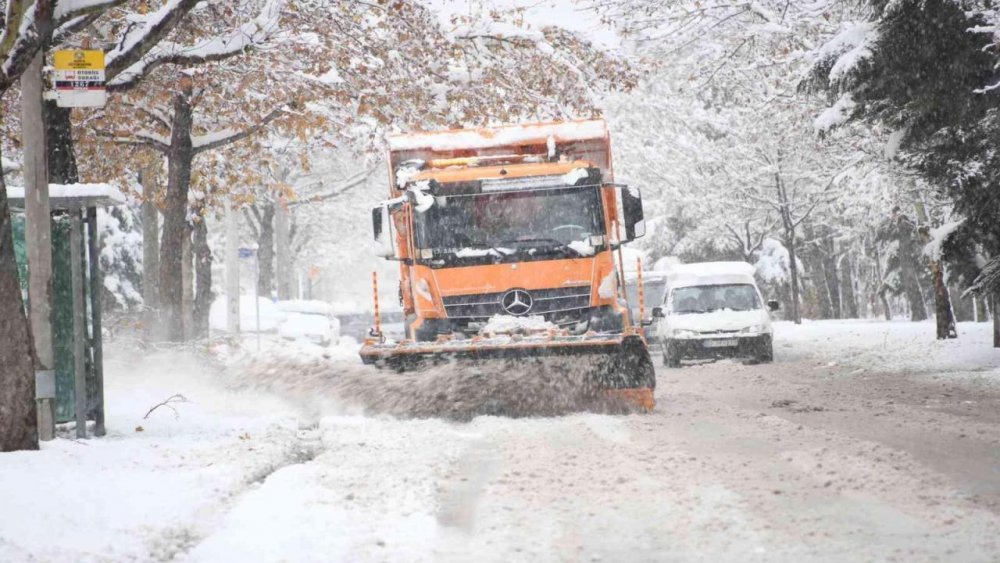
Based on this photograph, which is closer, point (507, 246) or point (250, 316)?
point (507, 246)

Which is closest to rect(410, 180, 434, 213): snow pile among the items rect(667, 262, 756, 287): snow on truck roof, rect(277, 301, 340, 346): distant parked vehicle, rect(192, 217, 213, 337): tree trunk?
rect(667, 262, 756, 287): snow on truck roof

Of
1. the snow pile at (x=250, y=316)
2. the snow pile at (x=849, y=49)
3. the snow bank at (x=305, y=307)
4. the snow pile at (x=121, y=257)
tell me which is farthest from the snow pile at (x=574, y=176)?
the snow bank at (x=305, y=307)

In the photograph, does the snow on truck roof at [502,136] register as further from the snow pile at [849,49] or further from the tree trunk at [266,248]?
the tree trunk at [266,248]

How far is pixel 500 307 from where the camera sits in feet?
40.4

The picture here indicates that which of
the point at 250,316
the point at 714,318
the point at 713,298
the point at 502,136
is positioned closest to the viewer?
the point at 502,136

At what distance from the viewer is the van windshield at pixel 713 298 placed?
69.6ft

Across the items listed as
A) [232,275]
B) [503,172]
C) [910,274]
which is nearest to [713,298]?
[503,172]

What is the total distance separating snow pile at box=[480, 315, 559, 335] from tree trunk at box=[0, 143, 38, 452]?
16.6ft

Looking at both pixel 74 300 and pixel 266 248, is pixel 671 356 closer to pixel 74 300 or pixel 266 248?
pixel 74 300

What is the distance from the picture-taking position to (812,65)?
585 inches

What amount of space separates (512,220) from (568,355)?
218cm

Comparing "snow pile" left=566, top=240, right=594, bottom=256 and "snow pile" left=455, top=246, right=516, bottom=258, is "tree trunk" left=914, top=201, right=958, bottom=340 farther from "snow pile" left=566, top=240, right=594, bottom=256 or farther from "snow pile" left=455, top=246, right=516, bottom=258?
"snow pile" left=455, top=246, right=516, bottom=258

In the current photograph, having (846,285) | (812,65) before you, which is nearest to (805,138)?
(812,65)

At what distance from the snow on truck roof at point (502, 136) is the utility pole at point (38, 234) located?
5676mm
